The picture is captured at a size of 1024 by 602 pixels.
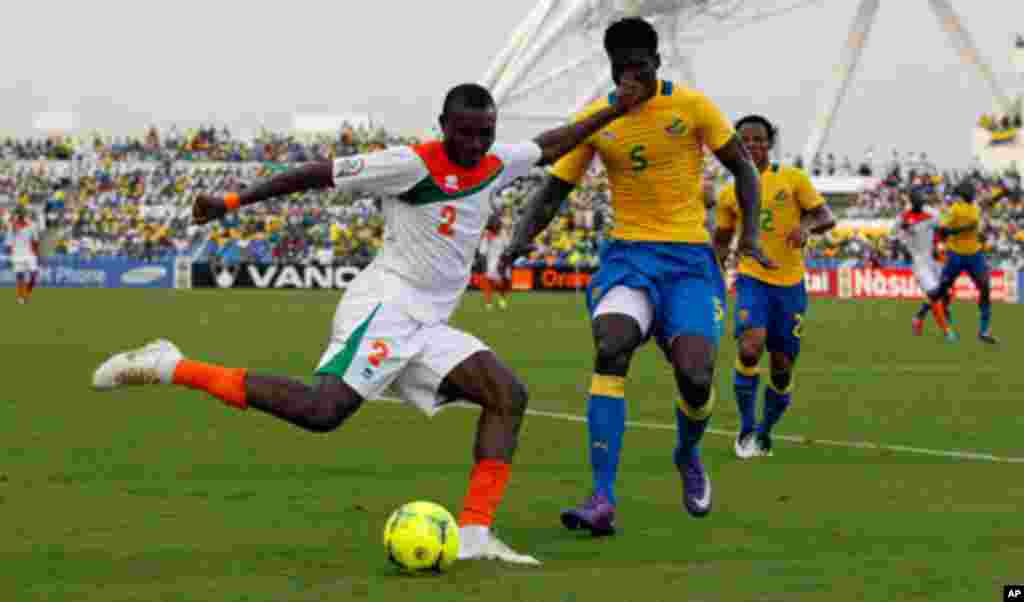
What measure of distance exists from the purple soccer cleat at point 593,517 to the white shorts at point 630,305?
1.08 m

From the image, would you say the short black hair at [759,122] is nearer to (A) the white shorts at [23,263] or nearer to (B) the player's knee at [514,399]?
(B) the player's knee at [514,399]

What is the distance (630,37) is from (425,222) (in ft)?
5.48

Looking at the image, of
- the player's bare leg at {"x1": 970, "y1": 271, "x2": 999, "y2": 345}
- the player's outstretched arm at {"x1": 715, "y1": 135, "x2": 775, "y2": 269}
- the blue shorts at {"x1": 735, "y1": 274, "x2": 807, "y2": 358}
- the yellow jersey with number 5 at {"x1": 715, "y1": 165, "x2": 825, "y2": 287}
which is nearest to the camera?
the player's outstretched arm at {"x1": 715, "y1": 135, "x2": 775, "y2": 269}

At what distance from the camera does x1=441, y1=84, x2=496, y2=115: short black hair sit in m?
7.34

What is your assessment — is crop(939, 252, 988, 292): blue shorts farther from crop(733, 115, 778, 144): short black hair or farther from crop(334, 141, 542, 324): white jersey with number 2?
crop(334, 141, 542, 324): white jersey with number 2

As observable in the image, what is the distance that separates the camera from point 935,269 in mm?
32906

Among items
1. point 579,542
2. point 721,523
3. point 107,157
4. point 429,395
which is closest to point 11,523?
point 429,395

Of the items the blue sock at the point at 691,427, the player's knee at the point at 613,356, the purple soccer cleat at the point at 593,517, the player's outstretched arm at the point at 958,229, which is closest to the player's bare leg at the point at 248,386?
the purple soccer cleat at the point at 593,517

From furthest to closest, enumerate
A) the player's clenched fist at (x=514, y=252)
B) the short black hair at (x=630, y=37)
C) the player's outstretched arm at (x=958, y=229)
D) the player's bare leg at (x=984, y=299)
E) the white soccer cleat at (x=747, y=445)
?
the player's bare leg at (x=984, y=299)
the player's outstretched arm at (x=958, y=229)
the white soccer cleat at (x=747, y=445)
the player's clenched fist at (x=514, y=252)
the short black hair at (x=630, y=37)

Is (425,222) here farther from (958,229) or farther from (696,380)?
(958,229)

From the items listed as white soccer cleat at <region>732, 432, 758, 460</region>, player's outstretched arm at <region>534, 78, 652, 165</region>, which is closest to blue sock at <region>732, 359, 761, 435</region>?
white soccer cleat at <region>732, 432, 758, 460</region>


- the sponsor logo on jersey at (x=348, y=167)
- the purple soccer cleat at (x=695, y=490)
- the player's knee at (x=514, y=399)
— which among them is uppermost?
the sponsor logo on jersey at (x=348, y=167)

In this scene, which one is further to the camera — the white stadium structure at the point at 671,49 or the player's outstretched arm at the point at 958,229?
the white stadium structure at the point at 671,49

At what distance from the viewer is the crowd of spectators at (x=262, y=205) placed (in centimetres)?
5884
